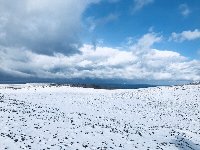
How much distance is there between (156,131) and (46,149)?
55.6ft

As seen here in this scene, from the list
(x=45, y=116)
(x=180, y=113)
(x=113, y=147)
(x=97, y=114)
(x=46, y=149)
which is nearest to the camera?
(x=46, y=149)

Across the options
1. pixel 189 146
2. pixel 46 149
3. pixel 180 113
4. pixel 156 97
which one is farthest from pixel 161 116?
pixel 46 149

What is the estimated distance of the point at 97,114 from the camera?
47.2 metres

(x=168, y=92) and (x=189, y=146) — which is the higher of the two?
(x=168, y=92)

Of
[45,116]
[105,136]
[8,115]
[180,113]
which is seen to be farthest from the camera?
[180,113]

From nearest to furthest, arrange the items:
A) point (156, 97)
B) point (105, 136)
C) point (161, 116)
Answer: point (105, 136) < point (161, 116) < point (156, 97)

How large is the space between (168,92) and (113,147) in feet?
177

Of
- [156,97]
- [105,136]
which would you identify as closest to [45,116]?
[105,136]

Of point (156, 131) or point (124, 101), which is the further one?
point (124, 101)

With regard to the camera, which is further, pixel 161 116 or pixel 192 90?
pixel 192 90

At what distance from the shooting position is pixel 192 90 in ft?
268

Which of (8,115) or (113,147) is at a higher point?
(8,115)

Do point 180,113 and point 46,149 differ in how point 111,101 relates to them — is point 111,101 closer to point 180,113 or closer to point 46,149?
point 180,113

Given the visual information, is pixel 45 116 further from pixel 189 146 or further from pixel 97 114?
pixel 189 146
